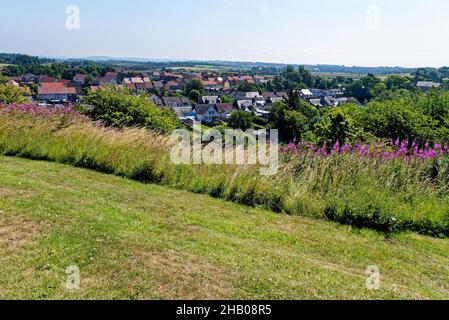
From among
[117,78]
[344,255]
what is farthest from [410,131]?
[117,78]

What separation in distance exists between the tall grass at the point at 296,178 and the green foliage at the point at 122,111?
11.6ft

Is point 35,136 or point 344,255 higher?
point 35,136

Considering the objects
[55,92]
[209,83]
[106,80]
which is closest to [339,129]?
[55,92]

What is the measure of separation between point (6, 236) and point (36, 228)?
1.04 ft

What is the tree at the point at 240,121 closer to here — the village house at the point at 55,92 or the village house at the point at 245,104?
the village house at the point at 245,104

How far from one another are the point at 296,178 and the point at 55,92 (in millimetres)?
105565

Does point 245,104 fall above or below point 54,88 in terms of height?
below

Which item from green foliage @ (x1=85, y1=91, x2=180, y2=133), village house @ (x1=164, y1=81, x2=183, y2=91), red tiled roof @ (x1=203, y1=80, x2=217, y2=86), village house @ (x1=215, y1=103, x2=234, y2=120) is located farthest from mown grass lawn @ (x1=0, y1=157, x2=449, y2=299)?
red tiled roof @ (x1=203, y1=80, x2=217, y2=86)

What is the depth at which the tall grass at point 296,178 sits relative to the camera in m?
5.93

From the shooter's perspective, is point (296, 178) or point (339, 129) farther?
point (339, 129)

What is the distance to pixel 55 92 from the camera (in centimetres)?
10044

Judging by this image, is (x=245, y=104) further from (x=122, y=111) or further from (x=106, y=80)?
(x=122, y=111)
